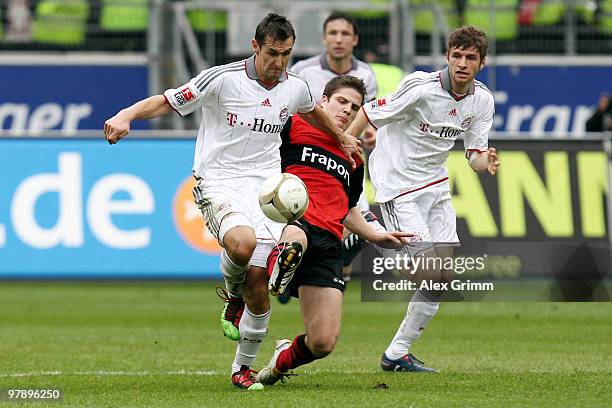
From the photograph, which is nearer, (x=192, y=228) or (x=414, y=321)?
(x=414, y=321)

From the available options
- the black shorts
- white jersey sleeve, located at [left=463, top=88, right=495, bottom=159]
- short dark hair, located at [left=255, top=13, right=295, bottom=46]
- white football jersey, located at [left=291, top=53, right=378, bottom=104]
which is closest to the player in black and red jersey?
the black shorts

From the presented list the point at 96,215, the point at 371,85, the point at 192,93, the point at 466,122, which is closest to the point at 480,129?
the point at 466,122

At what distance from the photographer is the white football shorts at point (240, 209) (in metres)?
8.24

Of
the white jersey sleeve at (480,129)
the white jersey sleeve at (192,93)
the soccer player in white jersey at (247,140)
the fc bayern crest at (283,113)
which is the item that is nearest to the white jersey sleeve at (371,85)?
the white jersey sleeve at (480,129)

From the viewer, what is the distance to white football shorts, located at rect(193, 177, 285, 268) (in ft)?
27.0

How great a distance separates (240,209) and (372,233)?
844 millimetres

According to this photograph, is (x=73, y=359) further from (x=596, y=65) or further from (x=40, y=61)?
(x=596, y=65)

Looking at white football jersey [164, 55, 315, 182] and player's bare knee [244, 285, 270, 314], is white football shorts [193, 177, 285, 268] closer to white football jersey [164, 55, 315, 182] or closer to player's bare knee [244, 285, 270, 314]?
white football jersey [164, 55, 315, 182]

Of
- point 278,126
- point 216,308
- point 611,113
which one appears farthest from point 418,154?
point 611,113

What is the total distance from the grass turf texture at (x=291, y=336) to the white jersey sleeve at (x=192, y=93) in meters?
1.74

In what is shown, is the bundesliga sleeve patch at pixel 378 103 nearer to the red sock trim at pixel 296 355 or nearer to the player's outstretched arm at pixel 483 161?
the player's outstretched arm at pixel 483 161

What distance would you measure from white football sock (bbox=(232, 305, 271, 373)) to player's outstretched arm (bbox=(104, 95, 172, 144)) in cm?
138

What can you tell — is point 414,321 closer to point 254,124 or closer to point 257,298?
point 257,298

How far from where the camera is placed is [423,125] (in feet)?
31.8
